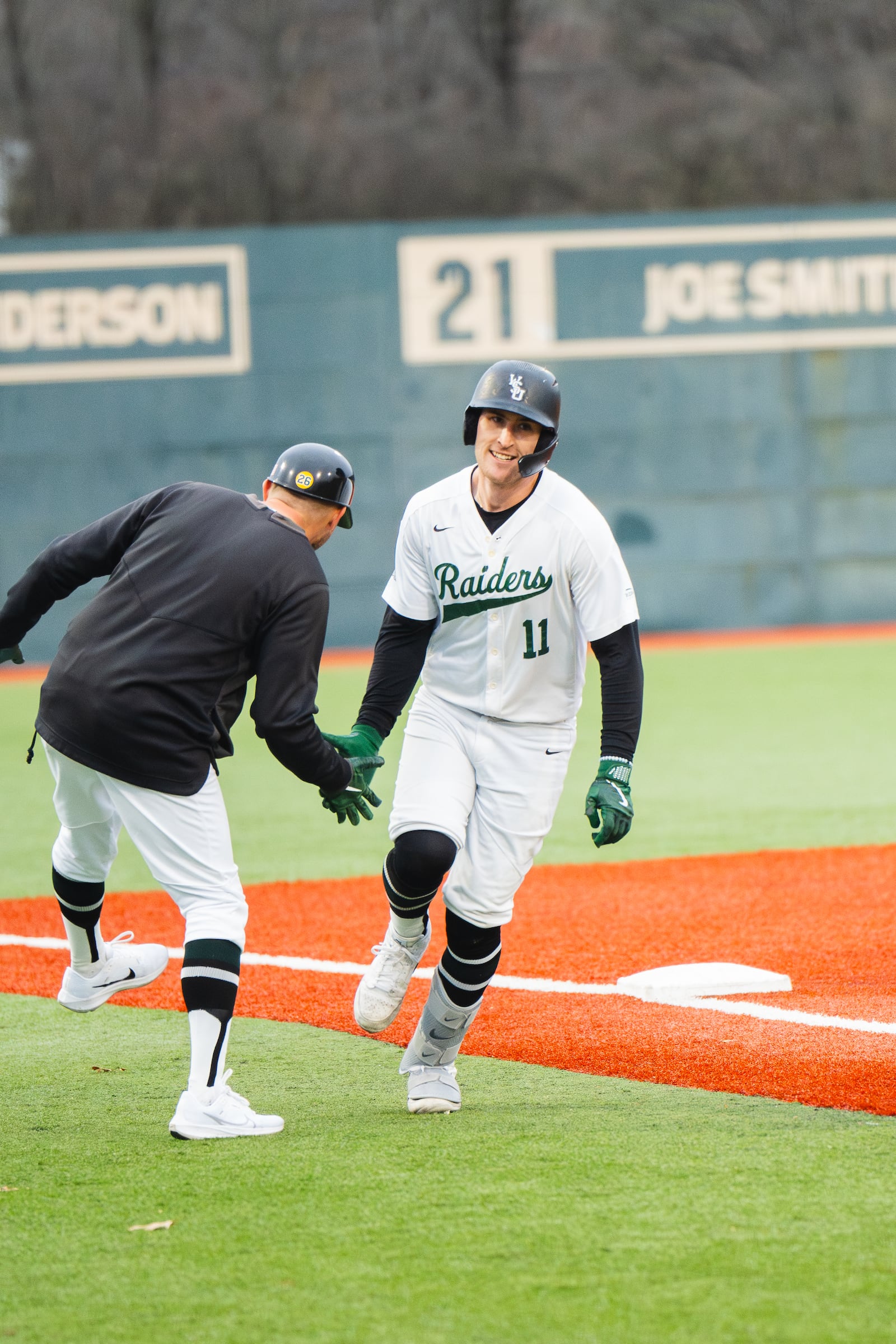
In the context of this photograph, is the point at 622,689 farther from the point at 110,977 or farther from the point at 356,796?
the point at 110,977

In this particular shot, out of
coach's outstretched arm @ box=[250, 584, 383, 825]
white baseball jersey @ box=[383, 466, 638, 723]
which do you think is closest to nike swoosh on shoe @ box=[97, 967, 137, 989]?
coach's outstretched arm @ box=[250, 584, 383, 825]

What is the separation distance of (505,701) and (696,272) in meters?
16.5

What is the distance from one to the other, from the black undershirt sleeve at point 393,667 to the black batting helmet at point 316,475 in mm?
542

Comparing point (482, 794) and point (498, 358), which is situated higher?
point (498, 358)

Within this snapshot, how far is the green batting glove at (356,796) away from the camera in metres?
A: 4.54

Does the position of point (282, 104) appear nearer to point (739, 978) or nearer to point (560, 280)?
point (560, 280)

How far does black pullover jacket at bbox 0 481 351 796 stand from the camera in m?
4.20

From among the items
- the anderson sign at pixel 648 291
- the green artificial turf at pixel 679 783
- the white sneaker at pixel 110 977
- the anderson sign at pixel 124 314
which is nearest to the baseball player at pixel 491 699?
the white sneaker at pixel 110 977

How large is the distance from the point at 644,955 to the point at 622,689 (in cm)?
203

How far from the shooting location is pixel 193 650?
4.23m

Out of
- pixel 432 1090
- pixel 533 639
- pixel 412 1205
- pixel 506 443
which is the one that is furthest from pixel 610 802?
pixel 412 1205

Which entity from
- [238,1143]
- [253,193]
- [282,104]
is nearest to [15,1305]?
[238,1143]

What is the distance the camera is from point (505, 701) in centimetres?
470

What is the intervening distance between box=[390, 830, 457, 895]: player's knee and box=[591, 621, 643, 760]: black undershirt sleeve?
0.52 metres
